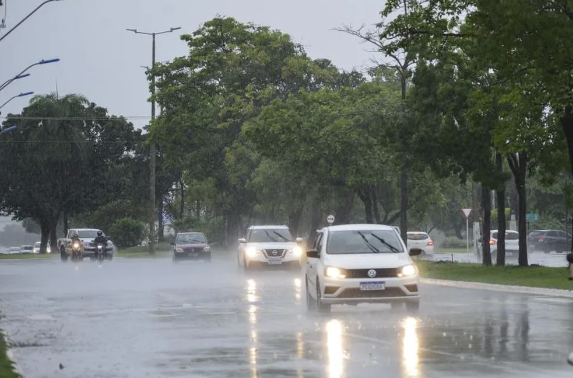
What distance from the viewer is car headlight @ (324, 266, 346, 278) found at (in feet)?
77.5

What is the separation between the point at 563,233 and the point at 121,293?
51123 mm

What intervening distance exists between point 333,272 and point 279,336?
499 cm

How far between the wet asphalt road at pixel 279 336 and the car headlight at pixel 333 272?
0.81m

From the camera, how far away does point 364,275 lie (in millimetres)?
23562

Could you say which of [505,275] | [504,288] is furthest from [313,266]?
[505,275]

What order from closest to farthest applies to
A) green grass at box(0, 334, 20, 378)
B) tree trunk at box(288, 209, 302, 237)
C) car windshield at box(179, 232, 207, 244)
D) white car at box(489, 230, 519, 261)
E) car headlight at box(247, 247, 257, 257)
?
green grass at box(0, 334, 20, 378) → car headlight at box(247, 247, 257, 257) → white car at box(489, 230, 519, 261) → car windshield at box(179, 232, 207, 244) → tree trunk at box(288, 209, 302, 237)

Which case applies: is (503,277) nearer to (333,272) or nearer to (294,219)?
(333,272)

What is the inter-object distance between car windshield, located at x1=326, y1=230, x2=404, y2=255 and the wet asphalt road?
119 centimetres

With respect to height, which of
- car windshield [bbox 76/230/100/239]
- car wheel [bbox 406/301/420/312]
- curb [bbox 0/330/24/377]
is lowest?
curb [bbox 0/330/24/377]

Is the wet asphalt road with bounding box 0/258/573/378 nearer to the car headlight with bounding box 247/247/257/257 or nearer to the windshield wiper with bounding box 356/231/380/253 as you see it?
the windshield wiper with bounding box 356/231/380/253

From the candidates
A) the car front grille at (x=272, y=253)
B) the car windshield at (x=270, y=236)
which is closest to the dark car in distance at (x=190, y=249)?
the car windshield at (x=270, y=236)

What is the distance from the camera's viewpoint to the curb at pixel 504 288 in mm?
31097

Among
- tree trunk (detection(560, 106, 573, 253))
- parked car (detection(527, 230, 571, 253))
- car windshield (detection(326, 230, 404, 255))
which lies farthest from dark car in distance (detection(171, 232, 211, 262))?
car windshield (detection(326, 230, 404, 255))

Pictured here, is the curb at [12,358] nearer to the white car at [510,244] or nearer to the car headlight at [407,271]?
the car headlight at [407,271]
